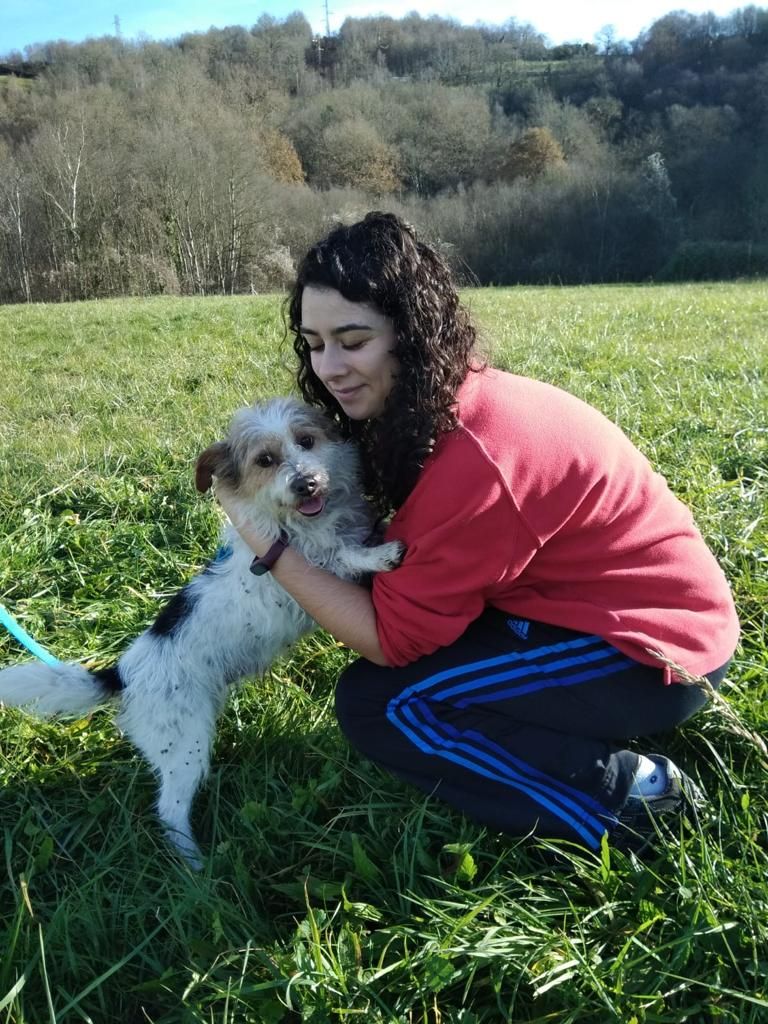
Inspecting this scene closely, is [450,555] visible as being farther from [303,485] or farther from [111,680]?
[111,680]

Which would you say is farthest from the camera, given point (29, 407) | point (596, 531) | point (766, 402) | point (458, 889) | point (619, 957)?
point (29, 407)

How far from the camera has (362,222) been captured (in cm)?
247

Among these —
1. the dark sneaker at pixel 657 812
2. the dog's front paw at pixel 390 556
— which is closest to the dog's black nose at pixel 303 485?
the dog's front paw at pixel 390 556

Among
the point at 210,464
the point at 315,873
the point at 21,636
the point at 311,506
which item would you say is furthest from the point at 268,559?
the point at 21,636

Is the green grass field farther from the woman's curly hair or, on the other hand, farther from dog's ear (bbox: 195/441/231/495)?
the woman's curly hair

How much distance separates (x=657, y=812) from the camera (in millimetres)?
2182

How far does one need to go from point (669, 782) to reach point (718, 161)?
6477 cm

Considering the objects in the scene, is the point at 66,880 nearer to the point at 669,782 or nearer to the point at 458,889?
the point at 458,889

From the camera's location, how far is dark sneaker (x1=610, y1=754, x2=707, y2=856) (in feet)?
7.02

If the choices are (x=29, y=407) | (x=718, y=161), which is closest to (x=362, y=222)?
(x=29, y=407)

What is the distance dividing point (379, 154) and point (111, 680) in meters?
65.5

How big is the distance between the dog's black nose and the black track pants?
82cm

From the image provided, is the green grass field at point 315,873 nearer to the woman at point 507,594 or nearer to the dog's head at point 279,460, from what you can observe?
the woman at point 507,594

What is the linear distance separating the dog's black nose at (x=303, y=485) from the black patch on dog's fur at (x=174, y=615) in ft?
2.00
